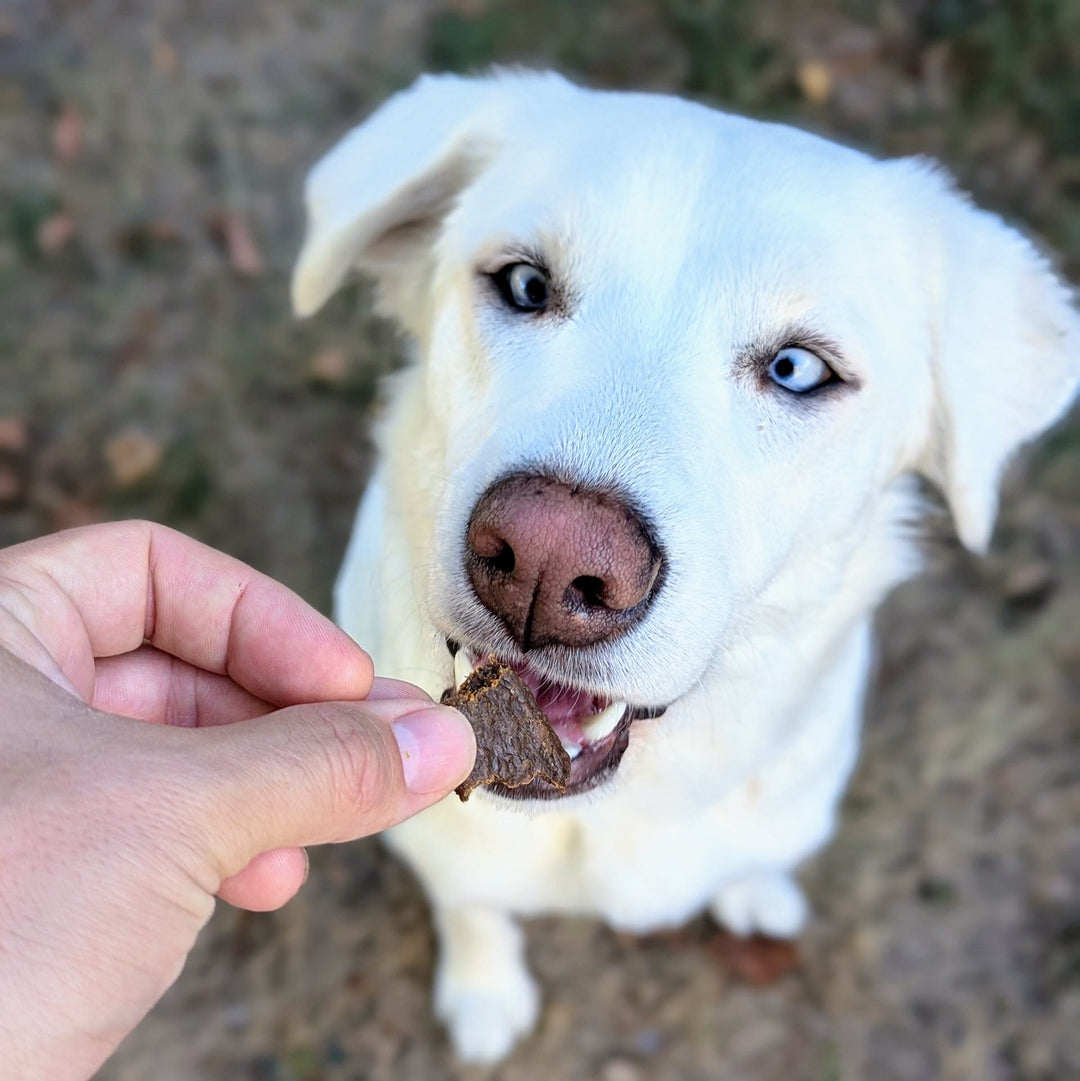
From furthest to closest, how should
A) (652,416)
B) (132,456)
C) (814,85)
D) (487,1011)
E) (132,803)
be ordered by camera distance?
(814,85)
(132,456)
(487,1011)
(652,416)
(132,803)

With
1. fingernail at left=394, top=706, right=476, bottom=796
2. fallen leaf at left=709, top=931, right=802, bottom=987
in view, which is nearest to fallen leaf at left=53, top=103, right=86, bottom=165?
fingernail at left=394, top=706, right=476, bottom=796

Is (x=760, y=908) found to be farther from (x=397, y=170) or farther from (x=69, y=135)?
(x=69, y=135)

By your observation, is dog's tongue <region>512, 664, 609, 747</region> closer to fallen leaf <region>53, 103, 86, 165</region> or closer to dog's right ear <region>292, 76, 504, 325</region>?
dog's right ear <region>292, 76, 504, 325</region>

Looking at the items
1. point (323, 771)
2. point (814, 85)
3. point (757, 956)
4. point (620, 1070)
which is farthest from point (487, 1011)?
point (814, 85)

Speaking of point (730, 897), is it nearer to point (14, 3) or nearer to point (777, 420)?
point (777, 420)

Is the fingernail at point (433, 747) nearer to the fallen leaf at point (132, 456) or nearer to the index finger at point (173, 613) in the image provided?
the index finger at point (173, 613)

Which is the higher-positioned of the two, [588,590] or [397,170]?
[397,170]
